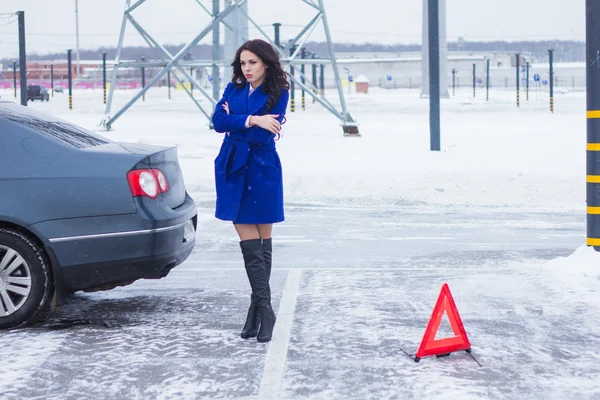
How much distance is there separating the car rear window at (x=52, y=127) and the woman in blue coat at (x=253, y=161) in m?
1.12

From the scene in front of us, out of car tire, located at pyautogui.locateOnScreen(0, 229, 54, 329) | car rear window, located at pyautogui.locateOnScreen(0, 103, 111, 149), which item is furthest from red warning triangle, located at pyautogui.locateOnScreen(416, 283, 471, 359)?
car rear window, located at pyautogui.locateOnScreen(0, 103, 111, 149)

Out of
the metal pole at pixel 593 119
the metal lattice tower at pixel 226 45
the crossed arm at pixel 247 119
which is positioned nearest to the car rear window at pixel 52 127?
the crossed arm at pixel 247 119

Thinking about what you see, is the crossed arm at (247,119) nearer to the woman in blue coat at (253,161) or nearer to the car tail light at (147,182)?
the woman in blue coat at (253,161)

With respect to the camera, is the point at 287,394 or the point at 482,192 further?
the point at 482,192

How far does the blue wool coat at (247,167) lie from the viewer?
553cm

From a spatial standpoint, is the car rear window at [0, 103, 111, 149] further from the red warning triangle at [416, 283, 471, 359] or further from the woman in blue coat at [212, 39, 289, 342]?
the red warning triangle at [416, 283, 471, 359]

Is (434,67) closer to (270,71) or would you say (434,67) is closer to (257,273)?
(270,71)

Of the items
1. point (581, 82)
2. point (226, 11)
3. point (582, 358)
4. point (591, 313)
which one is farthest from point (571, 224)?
point (581, 82)

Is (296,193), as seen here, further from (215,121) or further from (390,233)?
(215,121)

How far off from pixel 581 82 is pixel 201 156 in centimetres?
11154

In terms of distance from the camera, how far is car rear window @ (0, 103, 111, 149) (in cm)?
609

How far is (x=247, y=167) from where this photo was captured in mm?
5555

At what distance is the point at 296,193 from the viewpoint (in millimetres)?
14453

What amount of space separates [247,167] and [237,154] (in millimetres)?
93
